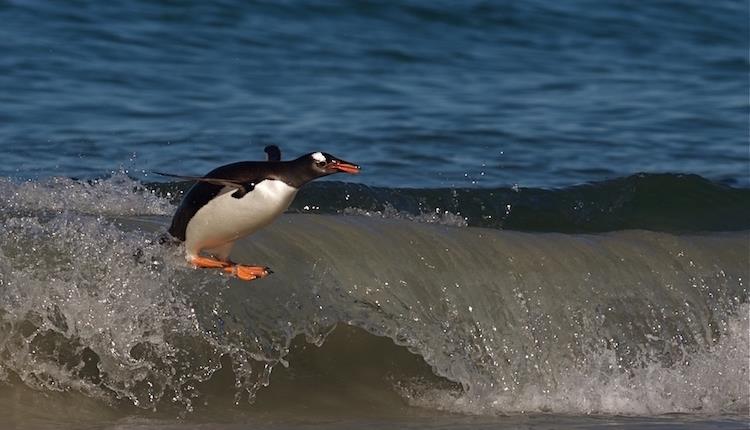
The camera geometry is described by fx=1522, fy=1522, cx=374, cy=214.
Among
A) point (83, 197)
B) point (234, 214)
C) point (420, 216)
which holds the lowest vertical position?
point (420, 216)

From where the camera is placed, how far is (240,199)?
5828 millimetres

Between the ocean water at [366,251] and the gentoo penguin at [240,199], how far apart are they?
10.3 inches

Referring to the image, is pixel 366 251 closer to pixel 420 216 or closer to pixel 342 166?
pixel 420 216

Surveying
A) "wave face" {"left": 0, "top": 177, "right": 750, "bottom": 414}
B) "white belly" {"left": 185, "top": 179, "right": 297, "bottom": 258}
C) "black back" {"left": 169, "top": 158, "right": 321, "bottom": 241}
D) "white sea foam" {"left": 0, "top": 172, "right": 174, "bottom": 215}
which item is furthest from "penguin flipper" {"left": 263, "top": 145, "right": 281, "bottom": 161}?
"white sea foam" {"left": 0, "top": 172, "right": 174, "bottom": 215}

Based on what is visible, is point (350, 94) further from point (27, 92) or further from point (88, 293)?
point (88, 293)

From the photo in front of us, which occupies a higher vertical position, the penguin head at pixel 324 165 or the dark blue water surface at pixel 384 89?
the penguin head at pixel 324 165

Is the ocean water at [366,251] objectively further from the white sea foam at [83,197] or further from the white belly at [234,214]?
the white belly at [234,214]

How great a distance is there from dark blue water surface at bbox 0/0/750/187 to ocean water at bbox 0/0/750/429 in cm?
5

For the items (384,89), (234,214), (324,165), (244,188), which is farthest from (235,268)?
(384,89)

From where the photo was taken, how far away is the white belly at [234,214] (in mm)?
5789

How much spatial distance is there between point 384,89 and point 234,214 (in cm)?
908

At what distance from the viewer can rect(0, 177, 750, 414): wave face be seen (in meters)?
6.40

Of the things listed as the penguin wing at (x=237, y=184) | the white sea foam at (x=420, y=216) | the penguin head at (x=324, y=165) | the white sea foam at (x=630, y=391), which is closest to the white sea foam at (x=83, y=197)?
the white sea foam at (x=420, y=216)

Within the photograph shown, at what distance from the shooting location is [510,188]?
33.5ft
